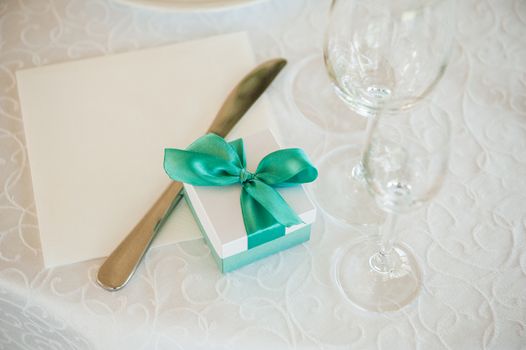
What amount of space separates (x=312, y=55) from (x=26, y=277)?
0.38 meters

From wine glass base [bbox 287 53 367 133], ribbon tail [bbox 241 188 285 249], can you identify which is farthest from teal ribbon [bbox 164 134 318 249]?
wine glass base [bbox 287 53 367 133]

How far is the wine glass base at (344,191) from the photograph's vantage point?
0.59 m

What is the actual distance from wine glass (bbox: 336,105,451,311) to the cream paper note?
14 cm

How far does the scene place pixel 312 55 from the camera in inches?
27.4

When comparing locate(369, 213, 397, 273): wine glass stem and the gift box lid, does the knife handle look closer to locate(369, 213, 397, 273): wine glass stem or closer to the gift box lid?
the gift box lid

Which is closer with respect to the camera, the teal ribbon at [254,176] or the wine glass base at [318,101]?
the teal ribbon at [254,176]

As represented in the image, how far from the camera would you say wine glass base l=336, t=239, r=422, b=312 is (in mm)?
536

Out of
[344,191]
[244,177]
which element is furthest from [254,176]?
[344,191]

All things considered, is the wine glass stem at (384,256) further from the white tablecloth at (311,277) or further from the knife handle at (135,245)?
the knife handle at (135,245)

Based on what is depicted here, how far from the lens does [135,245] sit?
546 millimetres

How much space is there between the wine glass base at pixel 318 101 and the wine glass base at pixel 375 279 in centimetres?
14

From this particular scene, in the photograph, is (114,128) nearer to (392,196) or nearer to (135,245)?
(135,245)

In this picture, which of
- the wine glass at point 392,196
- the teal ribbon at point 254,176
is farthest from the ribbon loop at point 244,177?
the wine glass at point 392,196

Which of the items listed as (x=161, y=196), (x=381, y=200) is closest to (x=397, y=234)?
(x=381, y=200)
